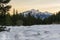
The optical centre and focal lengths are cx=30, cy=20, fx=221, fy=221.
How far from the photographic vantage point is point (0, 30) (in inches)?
458

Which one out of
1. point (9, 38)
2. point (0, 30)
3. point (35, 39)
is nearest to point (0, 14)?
point (0, 30)

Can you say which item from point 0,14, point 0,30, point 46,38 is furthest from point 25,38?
point 0,14

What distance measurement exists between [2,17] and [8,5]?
0.81m

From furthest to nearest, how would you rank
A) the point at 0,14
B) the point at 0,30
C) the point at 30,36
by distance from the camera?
1. the point at 0,14
2. the point at 0,30
3. the point at 30,36

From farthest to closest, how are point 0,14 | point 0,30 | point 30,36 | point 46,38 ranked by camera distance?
point 0,14, point 0,30, point 30,36, point 46,38

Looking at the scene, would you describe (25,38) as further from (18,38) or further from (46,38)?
(46,38)

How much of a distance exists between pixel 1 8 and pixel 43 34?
3.98 m

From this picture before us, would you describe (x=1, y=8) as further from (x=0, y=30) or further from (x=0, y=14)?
(x=0, y=30)

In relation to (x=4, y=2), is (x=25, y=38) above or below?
below

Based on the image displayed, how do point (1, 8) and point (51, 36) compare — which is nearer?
point (51, 36)

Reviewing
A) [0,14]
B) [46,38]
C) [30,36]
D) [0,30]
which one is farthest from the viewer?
[0,14]

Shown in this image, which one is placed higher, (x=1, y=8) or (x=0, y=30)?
(x=1, y=8)

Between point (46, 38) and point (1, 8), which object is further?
point (1, 8)

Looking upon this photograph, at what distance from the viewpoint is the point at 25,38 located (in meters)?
9.06
